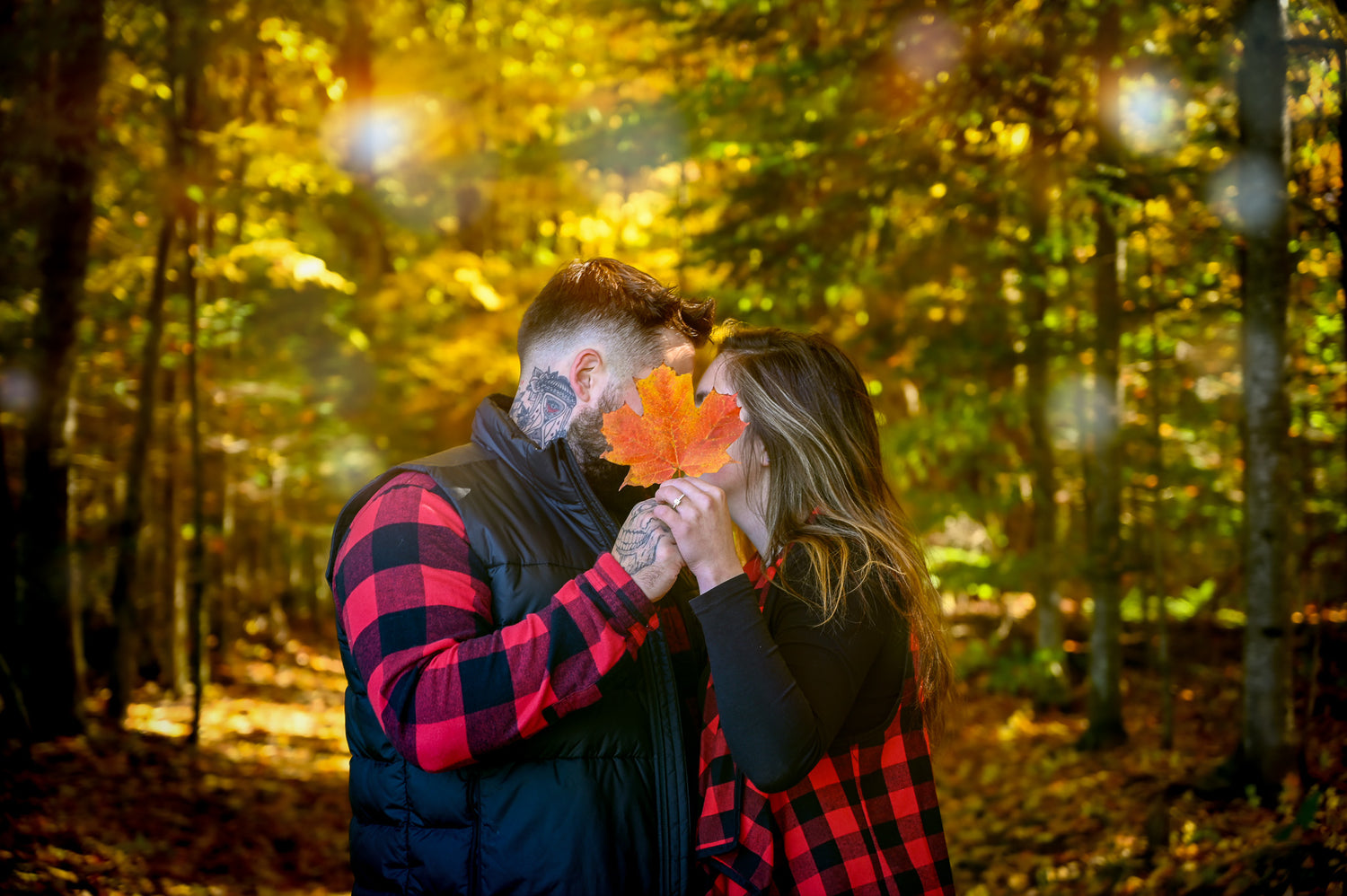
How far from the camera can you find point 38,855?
4.86 meters

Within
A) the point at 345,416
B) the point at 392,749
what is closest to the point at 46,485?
the point at 345,416

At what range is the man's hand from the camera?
1714 mm

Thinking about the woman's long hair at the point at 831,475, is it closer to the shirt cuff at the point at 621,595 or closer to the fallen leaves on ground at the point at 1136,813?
the shirt cuff at the point at 621,595

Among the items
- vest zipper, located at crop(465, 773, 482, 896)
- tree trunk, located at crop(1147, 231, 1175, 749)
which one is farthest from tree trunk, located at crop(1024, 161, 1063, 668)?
vest zipper, located at crop(465, 773, 482, 896)

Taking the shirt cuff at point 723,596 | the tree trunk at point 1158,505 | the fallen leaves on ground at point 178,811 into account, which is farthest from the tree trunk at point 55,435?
the tree trunk at point 1158,505

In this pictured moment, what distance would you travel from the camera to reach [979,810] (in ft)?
22.7

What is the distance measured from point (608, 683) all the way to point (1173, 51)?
6.71m

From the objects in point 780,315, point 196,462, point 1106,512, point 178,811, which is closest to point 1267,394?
point 1106,512

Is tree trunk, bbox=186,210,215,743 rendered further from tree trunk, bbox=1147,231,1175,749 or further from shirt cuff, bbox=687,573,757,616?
tree trunk, bbox=1147,231,1175,749

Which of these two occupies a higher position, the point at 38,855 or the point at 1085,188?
the point at 1085,188

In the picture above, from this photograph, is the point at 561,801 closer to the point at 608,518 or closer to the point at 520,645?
the point at 520,645

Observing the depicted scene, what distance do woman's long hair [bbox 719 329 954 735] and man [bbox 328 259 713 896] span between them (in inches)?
18.9

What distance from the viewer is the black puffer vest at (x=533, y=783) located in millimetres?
1801

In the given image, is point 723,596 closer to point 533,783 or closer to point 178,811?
point 533,783
